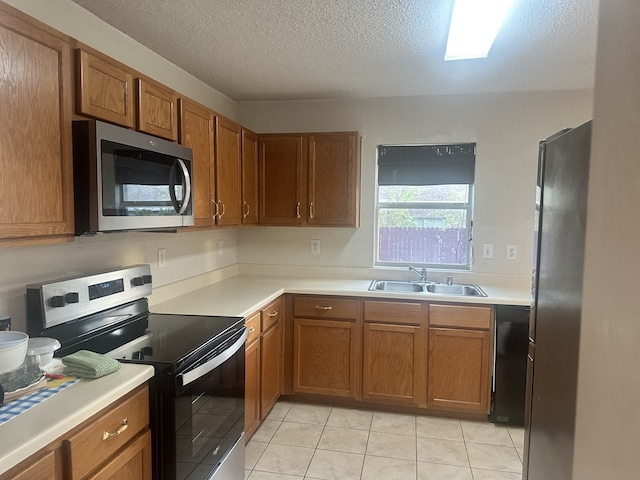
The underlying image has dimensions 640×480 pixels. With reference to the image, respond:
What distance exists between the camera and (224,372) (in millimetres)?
1916

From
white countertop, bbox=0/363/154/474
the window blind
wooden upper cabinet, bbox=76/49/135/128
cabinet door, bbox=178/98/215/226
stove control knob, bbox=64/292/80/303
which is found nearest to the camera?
white countertop, bbox=0/363/154/474

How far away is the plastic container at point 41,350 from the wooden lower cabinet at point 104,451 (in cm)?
27

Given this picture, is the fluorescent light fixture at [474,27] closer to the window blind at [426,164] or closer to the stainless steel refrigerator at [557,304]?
the stainless steel refrigerator at [557,304]

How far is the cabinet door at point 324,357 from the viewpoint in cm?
295

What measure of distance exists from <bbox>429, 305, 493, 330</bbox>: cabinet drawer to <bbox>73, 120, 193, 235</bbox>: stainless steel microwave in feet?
5.53

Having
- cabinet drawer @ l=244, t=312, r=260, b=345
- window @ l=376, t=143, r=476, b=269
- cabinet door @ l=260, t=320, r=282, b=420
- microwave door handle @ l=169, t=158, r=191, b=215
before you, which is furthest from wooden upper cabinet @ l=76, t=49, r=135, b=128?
window @ l=376, t=143, r=476, b=269

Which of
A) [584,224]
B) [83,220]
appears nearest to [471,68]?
[584,224]

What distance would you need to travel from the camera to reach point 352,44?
229 centimetres

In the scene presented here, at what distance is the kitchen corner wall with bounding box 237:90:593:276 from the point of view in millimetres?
3125

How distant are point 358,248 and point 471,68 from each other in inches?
60.9

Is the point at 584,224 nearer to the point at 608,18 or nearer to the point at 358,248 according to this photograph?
the point at 608,18

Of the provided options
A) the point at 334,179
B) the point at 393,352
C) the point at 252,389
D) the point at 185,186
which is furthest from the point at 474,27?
the point at 252,389

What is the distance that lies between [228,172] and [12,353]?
69.5 inches

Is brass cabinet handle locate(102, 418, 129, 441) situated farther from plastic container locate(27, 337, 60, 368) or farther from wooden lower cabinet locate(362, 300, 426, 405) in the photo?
wooden lower cabinet locate(362, 300, 426, 405)
